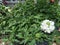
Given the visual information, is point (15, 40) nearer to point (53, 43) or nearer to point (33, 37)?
point (33, 37)

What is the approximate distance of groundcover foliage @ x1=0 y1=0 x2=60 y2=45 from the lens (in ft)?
6.48

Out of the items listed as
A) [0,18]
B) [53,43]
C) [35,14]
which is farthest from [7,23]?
[53,43]

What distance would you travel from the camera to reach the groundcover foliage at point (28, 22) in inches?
77.7

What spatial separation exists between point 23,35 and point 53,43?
28cm

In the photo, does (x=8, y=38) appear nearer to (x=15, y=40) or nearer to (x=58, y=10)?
(x=15, y=40)

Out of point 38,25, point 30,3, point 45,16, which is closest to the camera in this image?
point 38,25

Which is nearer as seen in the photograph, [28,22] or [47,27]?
[47,27]

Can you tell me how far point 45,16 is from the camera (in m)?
2.26

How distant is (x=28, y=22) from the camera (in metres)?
2.18

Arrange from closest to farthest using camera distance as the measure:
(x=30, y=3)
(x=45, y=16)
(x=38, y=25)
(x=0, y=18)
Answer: (x=38, y=25) < (x=45, y=16) < (x=0, y=18) < (x=30, y=3)

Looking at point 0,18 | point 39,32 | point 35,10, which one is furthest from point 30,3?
point 39,32

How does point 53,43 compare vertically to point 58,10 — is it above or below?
below

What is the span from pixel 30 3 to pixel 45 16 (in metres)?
0.39

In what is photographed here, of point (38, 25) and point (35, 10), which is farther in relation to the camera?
point (35, 10)
